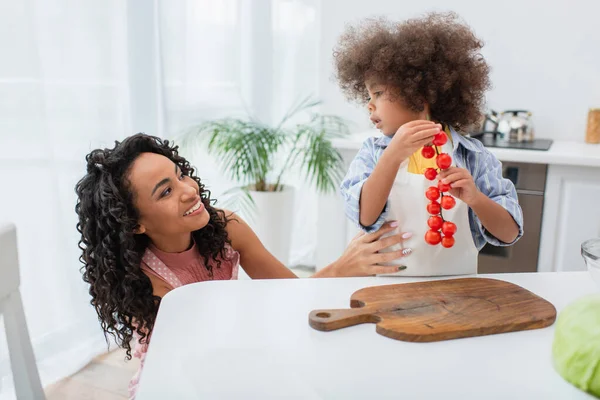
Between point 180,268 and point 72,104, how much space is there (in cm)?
105

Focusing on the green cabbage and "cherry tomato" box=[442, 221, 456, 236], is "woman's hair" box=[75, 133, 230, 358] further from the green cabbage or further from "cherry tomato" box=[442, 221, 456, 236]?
the green cabbage

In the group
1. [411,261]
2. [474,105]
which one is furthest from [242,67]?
[411,261]

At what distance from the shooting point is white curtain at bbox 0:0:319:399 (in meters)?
1.89

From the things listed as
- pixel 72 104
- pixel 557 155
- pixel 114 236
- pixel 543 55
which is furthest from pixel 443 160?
pixel 543 55

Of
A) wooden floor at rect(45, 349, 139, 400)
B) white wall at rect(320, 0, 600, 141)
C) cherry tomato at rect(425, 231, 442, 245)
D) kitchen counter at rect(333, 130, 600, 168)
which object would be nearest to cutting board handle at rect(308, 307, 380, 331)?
cherry tomato at rect(425, 231, 442, 245)

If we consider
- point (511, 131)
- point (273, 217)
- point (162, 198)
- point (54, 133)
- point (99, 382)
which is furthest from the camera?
point (273, 217)

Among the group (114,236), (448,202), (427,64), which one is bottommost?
(114,236)

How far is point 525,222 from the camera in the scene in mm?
2312

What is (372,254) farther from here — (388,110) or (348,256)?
(388,110)

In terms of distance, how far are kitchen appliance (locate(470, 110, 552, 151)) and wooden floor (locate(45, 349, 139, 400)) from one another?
1751 millimetres

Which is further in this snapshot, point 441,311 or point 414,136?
point 414,136

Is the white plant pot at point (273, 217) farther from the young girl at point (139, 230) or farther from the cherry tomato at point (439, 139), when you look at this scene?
the cherry tomato at point (439, 139)

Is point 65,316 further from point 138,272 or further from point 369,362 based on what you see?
point 369,362

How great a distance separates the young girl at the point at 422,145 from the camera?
1.18 metres
